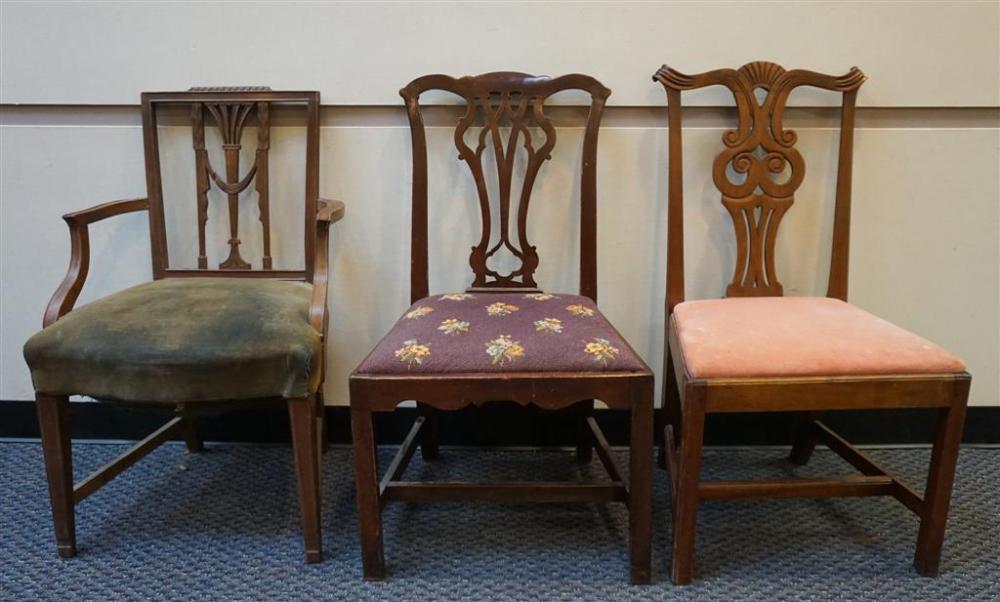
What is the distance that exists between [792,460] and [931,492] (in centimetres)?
51

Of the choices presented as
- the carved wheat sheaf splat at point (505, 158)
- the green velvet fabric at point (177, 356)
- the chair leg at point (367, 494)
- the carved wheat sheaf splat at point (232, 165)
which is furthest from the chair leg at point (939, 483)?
the carved wheat sheaf splat at point (232, 165)

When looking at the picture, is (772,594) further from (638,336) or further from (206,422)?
(206,422)

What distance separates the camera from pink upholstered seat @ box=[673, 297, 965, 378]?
3.88 feet

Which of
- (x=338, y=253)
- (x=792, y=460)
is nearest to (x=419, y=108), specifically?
(x=338, y=253)

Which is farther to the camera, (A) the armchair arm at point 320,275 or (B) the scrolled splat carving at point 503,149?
(B) the scrolled splat carving at point 503,149

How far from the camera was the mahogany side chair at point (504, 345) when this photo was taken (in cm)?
117

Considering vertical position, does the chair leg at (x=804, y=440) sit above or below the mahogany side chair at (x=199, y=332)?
below

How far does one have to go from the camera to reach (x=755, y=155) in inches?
63.3

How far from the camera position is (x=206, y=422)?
1.88 metres

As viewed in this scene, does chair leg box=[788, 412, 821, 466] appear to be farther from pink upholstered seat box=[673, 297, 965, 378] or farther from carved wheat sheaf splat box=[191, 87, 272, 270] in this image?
carved wheat sheaf splat box=[191, 87, 272, 270]

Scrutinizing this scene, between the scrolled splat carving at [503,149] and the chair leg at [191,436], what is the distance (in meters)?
0.76

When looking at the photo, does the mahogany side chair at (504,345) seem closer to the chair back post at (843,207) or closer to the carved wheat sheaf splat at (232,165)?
the carved wheat sheaf splat at (232,165)

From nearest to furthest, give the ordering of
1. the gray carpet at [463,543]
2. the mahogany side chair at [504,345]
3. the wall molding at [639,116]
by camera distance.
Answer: the mahogany side chair at [504,345] < the gray carpet at [463,543] < the wall molding at [639,116]

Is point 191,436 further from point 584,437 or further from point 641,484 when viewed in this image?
point 641,484
